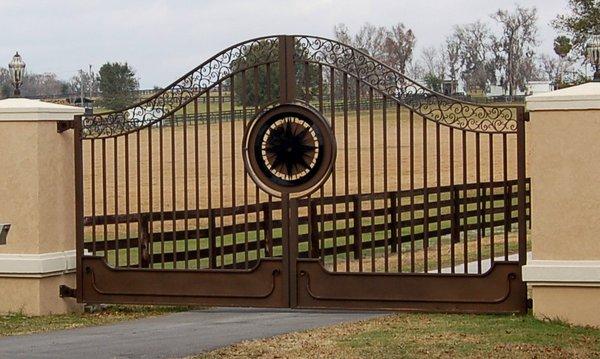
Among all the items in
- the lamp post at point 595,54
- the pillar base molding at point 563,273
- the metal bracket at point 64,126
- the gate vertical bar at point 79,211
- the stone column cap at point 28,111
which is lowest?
the pillar base molding at point 563,273

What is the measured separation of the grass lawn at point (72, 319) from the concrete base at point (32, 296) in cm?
10

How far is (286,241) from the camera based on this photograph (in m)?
14.2

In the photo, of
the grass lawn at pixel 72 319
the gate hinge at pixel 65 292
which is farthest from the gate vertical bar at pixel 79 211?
the grass lawn at pixel 72 319

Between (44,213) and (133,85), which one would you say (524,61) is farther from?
(44,213)

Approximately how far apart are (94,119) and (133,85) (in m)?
23.7

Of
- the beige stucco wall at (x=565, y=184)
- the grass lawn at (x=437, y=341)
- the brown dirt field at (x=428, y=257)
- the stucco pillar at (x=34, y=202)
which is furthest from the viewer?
the brown dirt field at (x=428, y=257)

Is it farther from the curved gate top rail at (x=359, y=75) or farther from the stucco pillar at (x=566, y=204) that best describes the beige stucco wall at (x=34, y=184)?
the stucco pillar at (x=566, y=204)

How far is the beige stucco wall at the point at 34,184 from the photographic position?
14789 millimetres

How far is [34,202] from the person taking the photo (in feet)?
48.8

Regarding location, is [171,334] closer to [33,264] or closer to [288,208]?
[288,208]

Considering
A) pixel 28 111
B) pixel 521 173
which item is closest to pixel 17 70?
pixel 28 111

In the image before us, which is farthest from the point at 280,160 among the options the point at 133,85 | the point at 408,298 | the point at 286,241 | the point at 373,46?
the point at 373,46

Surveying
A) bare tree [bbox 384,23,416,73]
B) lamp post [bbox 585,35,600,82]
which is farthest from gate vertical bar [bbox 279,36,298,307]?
bare tree [bbox 384,23,416,73]

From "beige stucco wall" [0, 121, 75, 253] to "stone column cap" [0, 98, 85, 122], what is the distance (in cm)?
7
